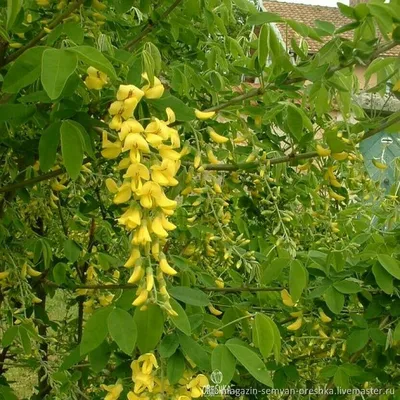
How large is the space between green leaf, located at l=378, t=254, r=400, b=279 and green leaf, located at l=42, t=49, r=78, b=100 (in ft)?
2.42

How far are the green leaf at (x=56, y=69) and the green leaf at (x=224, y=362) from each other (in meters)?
0.48

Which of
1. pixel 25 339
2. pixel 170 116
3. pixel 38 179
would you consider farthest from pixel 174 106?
pixel 25 339

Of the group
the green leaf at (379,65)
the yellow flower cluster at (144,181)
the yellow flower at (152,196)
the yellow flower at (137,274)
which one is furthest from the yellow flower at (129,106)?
the green leaf at (379,65)

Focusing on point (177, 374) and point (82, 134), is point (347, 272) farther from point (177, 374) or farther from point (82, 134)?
point (82, 134)

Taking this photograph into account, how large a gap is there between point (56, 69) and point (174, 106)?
22 centimetres

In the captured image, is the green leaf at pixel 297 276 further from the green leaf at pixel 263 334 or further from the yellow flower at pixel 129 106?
the yellow flower at pixel 129 106

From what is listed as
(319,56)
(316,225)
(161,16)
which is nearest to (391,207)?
(316,225)

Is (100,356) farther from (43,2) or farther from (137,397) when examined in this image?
(43,2)

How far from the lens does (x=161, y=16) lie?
4.56 feet

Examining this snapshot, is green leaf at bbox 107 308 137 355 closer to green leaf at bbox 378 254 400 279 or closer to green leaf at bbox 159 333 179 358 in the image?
green leaf at bbox 159 333 179 358

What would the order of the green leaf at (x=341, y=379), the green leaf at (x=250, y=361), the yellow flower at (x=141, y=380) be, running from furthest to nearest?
the green leaf at (x=341, y=379) < the green leaf at (x=250, y=361) < the yellow flower at (x=141, y=380)

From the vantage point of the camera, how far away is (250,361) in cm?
112

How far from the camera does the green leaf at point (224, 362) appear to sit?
1.08 m

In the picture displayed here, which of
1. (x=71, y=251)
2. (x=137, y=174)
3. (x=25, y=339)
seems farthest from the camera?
(x=71, y=251)
